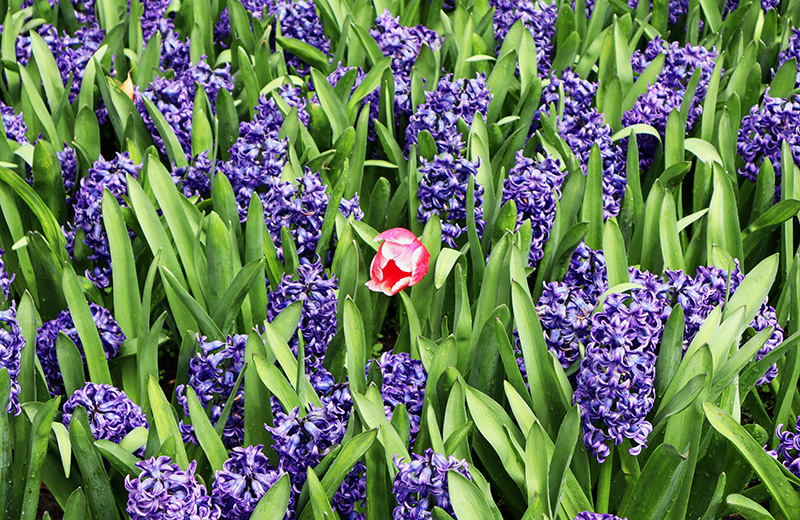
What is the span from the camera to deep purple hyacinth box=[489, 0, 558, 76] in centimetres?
307

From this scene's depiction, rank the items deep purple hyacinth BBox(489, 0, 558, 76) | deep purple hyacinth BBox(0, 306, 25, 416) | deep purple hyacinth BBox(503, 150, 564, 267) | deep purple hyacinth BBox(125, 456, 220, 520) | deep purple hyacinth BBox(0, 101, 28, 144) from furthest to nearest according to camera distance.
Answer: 1. deep purple hyacinth BBox(489, 0, 558, 76)
2. deep purple hyacinth BBox(0, 101, 28, 144)
3. deep purple hyacinth BBox(503, 150, 564, 267)
4. deep purple hyacinth BBox(0, 306, 25, 416)
5. deep purple hyacinth BBox(125, 456, 220, 520)

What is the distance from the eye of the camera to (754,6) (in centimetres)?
320

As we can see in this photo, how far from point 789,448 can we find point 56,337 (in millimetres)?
1749

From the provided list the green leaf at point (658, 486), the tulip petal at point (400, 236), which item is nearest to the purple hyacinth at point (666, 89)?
the tulip petal at point (400, 236)

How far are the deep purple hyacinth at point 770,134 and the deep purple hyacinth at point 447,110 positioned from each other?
33.0 inches

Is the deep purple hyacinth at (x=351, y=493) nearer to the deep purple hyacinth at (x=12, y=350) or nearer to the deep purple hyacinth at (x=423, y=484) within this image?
the deep purple hyacinth at (x=423, y=484)

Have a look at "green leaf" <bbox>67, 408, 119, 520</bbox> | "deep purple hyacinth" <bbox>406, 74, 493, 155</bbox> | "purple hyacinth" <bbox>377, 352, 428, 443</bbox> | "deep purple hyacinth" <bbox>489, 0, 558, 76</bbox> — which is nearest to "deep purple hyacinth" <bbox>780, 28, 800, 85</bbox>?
"deep purple hyacinth" <bbox>489, 0, 558, 76</bbox>

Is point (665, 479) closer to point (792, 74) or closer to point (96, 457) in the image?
point (96, 457)

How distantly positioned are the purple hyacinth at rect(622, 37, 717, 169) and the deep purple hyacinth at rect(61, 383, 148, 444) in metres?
1.85

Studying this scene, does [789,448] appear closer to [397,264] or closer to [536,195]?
[536,195]

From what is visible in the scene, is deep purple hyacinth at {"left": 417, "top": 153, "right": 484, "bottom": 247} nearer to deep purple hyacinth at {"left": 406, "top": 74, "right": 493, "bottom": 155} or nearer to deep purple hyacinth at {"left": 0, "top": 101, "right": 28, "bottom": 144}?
deep purple hyacinth at {"left": 406, "top": 74, "right": 493, "bottom": 155}

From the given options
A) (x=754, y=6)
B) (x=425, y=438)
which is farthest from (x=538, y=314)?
Result: (x=754, y=6)

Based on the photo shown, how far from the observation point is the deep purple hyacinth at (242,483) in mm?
1522

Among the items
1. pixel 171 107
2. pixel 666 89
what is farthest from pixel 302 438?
pixel 666 89
